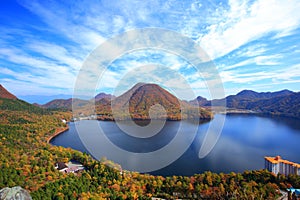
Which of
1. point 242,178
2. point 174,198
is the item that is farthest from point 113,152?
point 242,178

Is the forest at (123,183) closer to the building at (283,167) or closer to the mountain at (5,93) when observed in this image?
the building at (283,167)

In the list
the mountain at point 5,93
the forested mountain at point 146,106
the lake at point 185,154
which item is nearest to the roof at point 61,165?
the lake at point 185,154

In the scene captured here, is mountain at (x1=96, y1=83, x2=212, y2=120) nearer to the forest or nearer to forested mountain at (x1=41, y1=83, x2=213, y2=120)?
forested mountain at (x1=41, y1=83, x2=213, y2=120)

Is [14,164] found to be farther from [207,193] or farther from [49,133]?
[49,133]

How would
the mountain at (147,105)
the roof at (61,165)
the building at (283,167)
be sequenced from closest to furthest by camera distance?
the building at (283,167) < the roof at (61,165) < the mountain at (147,105)

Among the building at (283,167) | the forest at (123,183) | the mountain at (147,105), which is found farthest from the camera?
the mountain at (147,105)

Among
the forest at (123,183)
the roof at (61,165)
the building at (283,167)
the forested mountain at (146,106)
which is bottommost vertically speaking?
the roof at (61,165)

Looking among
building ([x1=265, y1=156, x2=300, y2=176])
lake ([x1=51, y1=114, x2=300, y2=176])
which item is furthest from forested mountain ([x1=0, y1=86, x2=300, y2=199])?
lake ([x1=51, y1=114, x2=300, y2=176])

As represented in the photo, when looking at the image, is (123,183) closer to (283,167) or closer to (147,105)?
(283,167)

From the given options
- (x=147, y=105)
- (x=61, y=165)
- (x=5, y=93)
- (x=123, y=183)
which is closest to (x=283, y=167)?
(x=123, y=183)

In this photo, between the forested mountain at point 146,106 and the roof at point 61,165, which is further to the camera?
the forested mountain at point 146,106

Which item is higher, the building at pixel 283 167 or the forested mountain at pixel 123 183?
the building at pixel 283 167
